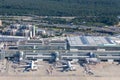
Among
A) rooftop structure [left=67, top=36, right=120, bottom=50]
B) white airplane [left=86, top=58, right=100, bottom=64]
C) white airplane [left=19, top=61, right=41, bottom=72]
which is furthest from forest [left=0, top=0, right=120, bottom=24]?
white airplane [left=19, top=61, right=41, bottom=72]

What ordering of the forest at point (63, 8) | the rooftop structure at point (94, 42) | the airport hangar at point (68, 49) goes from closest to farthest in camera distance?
the airport hangar at point (68, 49) → the rooftop structure at point (94, 42) → the forest at point (63, 8)

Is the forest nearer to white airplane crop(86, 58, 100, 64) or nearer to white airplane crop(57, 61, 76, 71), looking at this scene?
white airplane crop(86, 58, 100, 64)

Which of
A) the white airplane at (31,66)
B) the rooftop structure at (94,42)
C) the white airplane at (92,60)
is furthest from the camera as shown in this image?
the rooftop structure at (94,42)

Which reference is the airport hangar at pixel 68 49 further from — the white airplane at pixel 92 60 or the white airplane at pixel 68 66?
the white airplane at pixel 68 66

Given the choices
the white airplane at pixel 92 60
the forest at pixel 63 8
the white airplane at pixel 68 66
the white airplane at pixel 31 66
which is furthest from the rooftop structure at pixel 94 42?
the forest at pixel 63 8

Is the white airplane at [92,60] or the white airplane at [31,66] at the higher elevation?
the white airplane at [92,60]

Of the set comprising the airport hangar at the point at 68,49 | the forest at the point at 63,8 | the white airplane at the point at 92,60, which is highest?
the forest at the point at 63,8

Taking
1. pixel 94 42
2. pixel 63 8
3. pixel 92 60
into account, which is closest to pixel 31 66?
pixel 92 60

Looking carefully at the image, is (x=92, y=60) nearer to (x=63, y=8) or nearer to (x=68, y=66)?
(x=68, y=66)

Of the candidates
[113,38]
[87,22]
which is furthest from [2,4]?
[113,38]

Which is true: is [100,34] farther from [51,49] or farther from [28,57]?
[28,57]

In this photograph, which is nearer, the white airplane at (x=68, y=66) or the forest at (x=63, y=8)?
the white airplane at (x=68, y=66)
